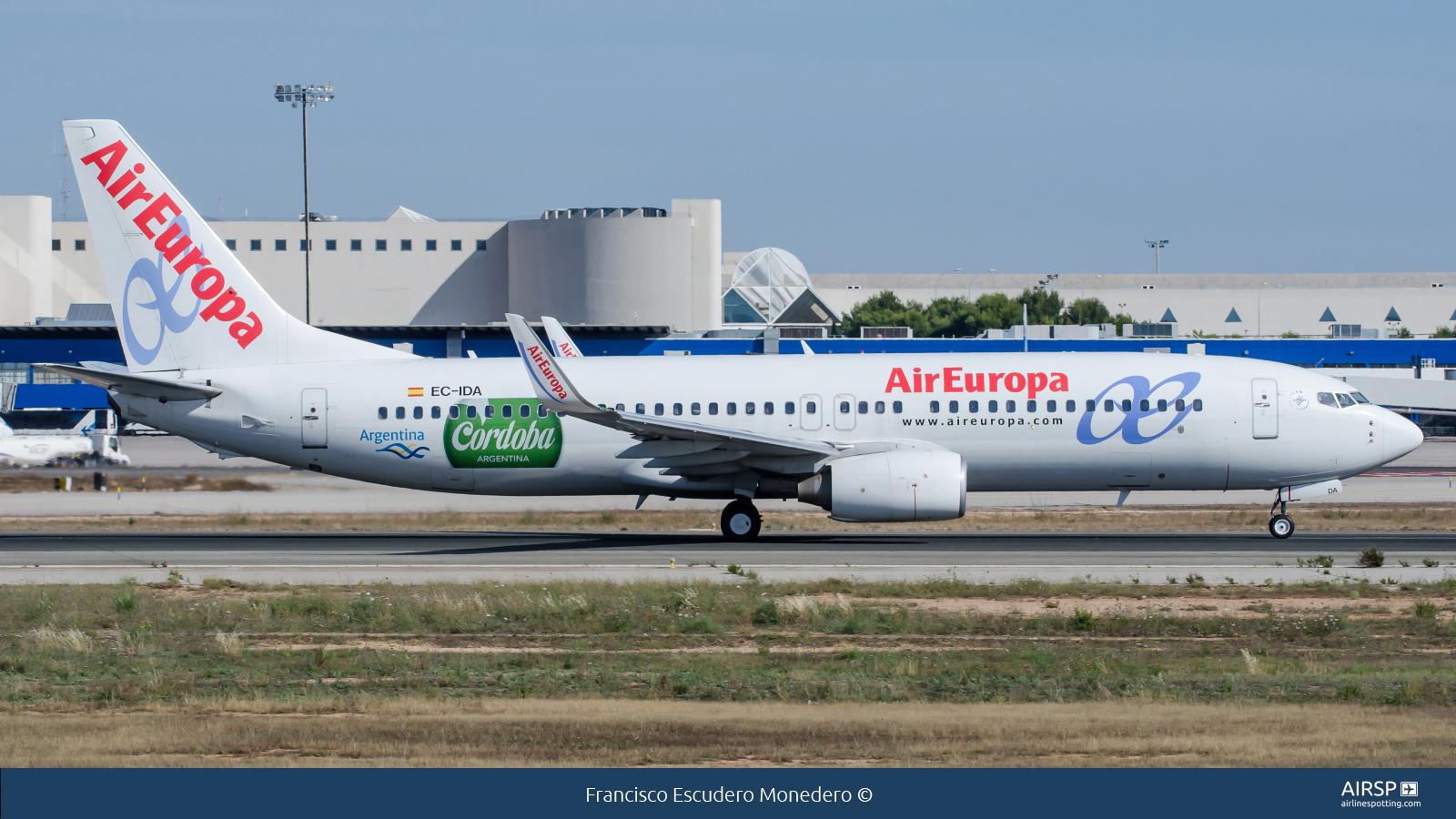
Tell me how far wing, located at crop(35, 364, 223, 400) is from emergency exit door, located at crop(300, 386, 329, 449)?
6.79 feet

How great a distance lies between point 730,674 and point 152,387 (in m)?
21.8

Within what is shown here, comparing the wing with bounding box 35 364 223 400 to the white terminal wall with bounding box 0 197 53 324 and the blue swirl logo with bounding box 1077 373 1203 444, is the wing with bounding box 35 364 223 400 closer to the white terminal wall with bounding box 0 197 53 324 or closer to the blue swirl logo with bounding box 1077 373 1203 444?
the blue swirl logo with bounding box 1077 373 1203 444

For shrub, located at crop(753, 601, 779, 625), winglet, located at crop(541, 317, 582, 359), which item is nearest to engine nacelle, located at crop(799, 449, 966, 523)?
winglet, located at crop(541, 317, 582, 359)

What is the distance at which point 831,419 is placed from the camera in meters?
33.7

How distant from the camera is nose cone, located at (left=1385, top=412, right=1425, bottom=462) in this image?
33.4m

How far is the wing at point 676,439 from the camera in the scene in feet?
103

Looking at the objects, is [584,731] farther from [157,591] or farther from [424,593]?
[157,591]

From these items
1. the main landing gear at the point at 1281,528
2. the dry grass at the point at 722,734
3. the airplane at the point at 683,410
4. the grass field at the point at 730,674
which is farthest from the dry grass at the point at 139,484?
the dry grass at the point at 722,734

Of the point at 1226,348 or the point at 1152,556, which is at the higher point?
the point at 1226,348

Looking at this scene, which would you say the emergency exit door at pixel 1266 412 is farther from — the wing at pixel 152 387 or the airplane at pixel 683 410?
the wing at pixel 152 387

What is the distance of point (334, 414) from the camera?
3488 cm

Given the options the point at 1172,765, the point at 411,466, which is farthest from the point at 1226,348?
the point at 1172,765

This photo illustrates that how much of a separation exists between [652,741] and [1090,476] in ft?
72.1

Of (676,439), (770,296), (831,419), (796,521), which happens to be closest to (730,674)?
(676,439)
